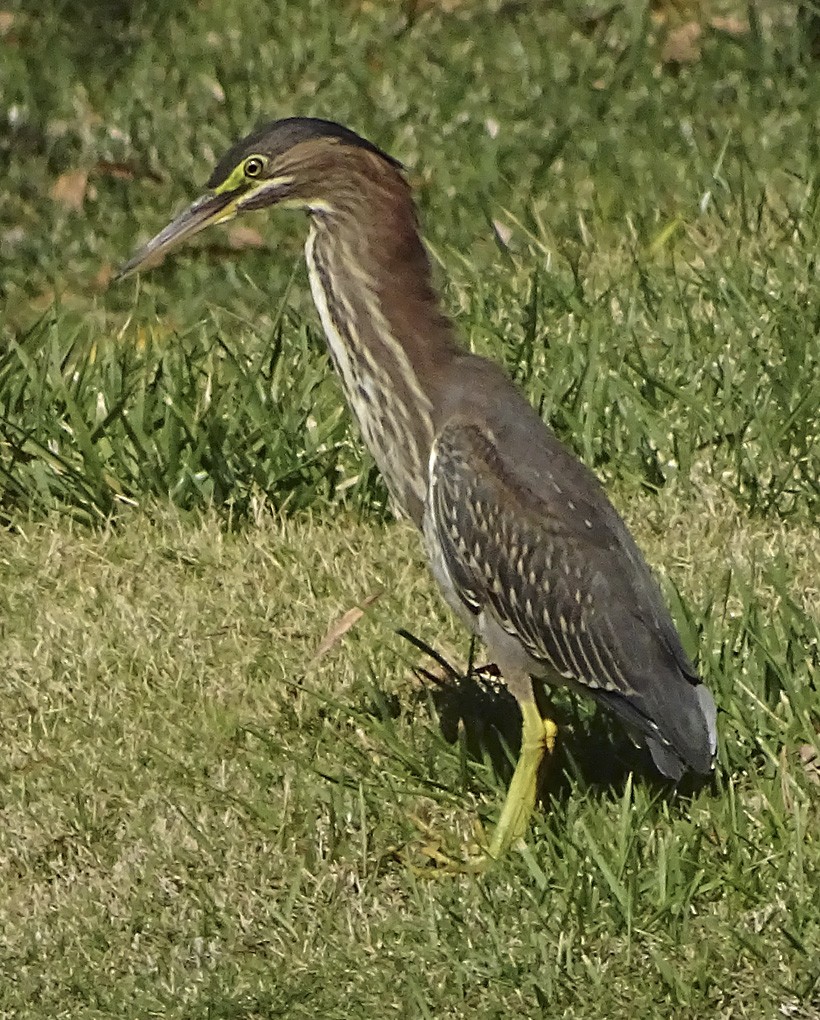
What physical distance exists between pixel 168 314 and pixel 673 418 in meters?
2.12

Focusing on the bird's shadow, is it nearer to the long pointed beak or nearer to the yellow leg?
the yellow leg

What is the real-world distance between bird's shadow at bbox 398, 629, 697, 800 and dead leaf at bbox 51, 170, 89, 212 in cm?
355

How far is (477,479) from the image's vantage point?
4.64m

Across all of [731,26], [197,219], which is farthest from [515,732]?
[731,26]

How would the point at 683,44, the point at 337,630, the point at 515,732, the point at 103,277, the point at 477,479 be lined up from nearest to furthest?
the point at 477,479 < the point at 515,732 < the point at 337,630 < the point at 103,277 < the point at 683,44

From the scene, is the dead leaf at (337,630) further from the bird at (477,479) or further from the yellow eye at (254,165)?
the yellow eye at (254,165)

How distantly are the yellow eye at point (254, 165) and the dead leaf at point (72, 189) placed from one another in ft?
12.0

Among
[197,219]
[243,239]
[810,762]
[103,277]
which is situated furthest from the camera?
[243,239]

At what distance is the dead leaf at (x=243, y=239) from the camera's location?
8.02 meters

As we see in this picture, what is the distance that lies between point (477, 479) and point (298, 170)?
0.84 metres

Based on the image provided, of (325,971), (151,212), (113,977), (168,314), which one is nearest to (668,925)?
(325,971)

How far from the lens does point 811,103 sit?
8.34 metres

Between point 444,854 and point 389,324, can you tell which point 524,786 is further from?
point 389,324

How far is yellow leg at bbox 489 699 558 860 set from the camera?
465 centimetres
